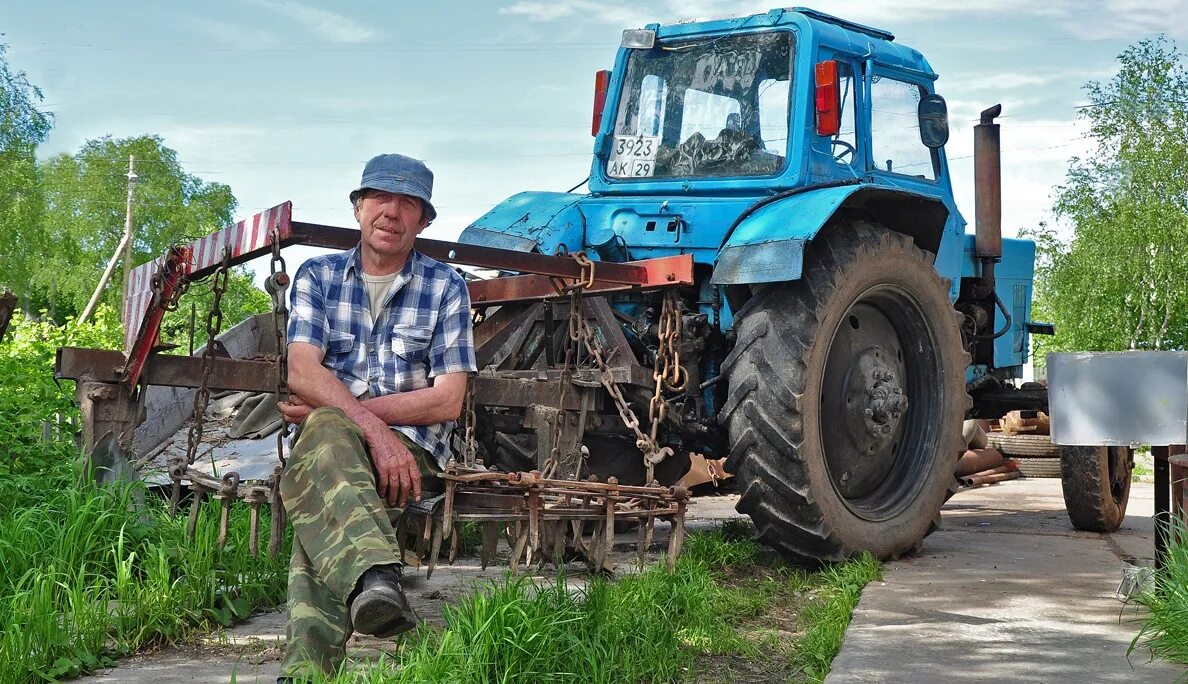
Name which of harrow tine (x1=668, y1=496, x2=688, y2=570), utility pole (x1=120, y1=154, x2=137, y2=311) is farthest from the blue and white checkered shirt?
utility pole (x1=120, y1=154, x2=137, y2=311)

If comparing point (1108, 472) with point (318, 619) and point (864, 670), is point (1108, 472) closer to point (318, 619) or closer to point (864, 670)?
point (864, 670)

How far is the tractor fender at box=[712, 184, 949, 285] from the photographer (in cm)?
510

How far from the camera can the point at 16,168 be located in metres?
34.0

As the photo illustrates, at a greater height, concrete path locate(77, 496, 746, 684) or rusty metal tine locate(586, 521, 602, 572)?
rusty metal tine locate(586, 521, 602, 572)

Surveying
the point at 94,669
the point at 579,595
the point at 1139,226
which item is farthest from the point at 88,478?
the point at 1139,226

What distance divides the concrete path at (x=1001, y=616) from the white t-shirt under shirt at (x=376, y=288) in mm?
1869

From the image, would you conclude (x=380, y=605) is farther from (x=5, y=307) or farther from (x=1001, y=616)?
(x=5, y=307)

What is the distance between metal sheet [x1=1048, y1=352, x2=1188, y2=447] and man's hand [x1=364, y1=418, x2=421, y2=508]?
2.78 meters

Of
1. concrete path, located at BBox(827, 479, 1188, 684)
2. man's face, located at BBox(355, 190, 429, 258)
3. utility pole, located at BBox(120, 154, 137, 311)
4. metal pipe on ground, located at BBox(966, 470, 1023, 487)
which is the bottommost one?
metal pipe on ground, located at BBox(966, 470, 1023, 487)

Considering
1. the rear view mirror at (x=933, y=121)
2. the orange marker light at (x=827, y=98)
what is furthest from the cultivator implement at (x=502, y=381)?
the rear view mirror at (x=933, y=121)

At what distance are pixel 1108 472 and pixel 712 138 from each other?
3.41 meters

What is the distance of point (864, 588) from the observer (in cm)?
503

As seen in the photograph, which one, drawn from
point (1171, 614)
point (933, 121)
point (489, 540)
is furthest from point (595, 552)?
point (933, 121)

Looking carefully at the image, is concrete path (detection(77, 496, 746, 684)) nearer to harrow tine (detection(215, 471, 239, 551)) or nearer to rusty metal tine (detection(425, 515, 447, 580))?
rusty metal tine (detection(425, 515, 447, 580))
